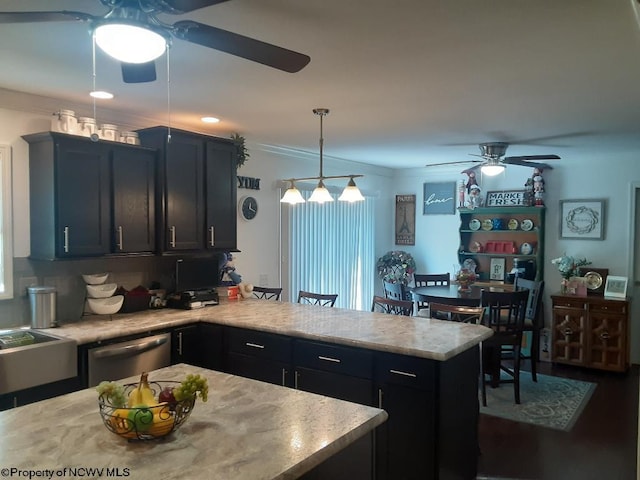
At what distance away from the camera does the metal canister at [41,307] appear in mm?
3172

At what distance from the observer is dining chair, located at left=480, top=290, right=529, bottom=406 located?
4.23 m

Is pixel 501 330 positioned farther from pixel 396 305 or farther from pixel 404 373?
pixel 404 373

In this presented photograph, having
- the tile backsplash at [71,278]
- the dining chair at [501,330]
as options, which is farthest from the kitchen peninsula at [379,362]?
the dining chair at [501,330]

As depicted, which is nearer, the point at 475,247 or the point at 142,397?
the point at 142,397

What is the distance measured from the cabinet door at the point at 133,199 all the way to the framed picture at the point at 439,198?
4.32m

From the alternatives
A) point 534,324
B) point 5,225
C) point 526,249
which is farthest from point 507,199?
point 5,225

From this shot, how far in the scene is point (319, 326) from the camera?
3.18 m

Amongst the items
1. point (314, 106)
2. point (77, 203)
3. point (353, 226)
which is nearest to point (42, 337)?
point (77, 203)

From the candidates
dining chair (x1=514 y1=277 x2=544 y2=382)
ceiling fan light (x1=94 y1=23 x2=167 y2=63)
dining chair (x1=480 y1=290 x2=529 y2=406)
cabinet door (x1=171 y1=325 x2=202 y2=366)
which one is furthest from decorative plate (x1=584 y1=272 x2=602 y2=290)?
ceiling fan light (x1=94 y1=23 x2=167 y2=63)

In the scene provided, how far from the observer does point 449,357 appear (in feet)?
8.30

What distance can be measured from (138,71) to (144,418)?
1364mm

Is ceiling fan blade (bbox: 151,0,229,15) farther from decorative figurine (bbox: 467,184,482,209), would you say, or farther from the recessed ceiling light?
decorative figurine (bbox: 467,184,482,209)

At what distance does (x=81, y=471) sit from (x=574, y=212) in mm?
5962

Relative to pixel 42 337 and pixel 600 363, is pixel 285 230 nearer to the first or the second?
pixel 42 337
